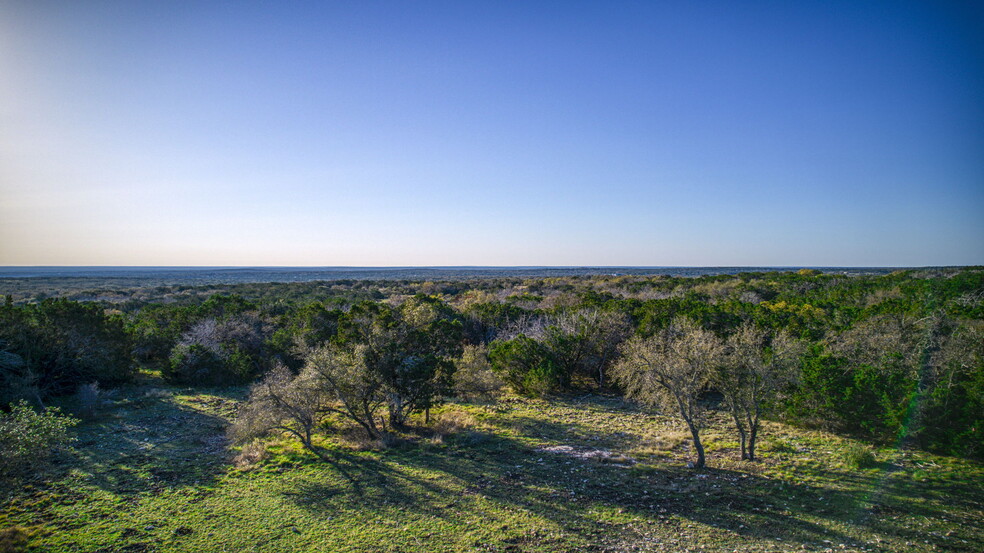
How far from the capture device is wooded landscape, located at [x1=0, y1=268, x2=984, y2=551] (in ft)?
39.1

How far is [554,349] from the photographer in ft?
92.3

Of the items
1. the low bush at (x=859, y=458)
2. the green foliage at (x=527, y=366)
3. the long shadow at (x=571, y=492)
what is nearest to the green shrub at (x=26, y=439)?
the long shadow at (x=571, y=492)

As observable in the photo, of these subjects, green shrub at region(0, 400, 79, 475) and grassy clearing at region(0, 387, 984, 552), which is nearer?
green shrub at region(0, 400, 79, 475)

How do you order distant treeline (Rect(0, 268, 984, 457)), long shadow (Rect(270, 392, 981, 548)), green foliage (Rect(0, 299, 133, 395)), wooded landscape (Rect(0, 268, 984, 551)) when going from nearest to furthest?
1. long shadow (Rect(270, 392, 981, 548))
2. wooded landscape (Rect(0, 268, 984, 551))
3. distant treeline (Rect(0, 268, 984, 457))
4. green foliage (Rect(0, 299, 133, 395))

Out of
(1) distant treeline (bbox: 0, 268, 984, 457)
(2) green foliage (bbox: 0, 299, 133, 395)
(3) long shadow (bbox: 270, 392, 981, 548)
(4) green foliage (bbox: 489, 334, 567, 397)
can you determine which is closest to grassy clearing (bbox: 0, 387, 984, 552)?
(3) long shadow (bbox: 270, 392, 981, 548)

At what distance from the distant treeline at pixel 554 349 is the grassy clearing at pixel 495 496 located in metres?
2.02

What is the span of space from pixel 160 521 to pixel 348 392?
287 inches

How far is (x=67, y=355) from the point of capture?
24.9 meters

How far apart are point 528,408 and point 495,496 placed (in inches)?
444

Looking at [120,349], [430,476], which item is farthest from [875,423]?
[120,349]

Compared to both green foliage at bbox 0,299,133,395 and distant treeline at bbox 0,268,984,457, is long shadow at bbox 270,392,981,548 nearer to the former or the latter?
distant treeline at bbox 0,268,984,457

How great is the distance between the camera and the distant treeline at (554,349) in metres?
17.1

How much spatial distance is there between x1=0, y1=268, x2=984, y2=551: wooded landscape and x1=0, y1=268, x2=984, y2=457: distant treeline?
0.41 feet

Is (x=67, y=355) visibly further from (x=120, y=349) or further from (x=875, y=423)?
(x=875, y=423)
